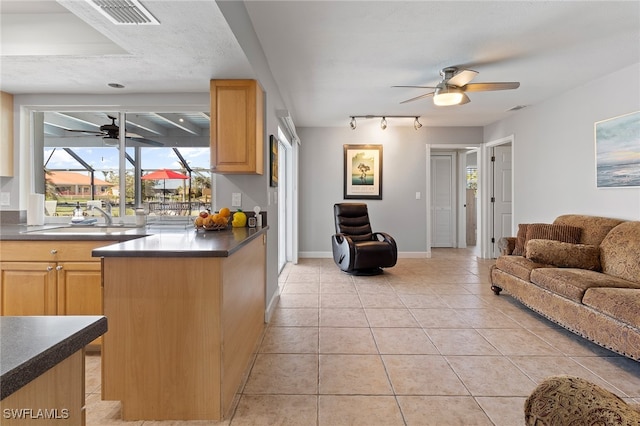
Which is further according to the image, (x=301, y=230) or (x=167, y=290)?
(x=301, y=230)

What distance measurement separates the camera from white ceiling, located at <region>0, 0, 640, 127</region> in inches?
80.6

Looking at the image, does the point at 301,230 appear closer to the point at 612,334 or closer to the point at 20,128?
the point at 20,128

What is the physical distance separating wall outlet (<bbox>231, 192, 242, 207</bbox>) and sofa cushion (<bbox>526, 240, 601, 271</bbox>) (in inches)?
114

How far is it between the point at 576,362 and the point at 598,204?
2.11 m

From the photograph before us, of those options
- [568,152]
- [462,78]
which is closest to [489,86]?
[462,78]

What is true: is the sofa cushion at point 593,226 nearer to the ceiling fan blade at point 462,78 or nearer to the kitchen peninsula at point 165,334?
the ceiling fan blade at point 462,78

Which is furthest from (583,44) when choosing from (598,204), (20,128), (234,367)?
(20,128)

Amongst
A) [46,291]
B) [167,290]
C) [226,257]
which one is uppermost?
[226,257]

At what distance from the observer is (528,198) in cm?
474

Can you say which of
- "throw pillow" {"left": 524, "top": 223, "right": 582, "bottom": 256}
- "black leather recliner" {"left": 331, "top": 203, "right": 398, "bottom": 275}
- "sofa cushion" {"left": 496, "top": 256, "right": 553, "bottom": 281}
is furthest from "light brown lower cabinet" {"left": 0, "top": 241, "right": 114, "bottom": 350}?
"throw pillow" {"left": 524, "top": 223, "right": 582, "bottom": 256}

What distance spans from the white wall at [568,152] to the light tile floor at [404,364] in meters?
1.45

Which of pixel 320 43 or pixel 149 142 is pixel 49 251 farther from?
pixel 320 43

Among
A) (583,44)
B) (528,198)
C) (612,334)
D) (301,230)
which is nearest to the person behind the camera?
(612,334)

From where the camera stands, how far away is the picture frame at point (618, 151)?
310 cm
